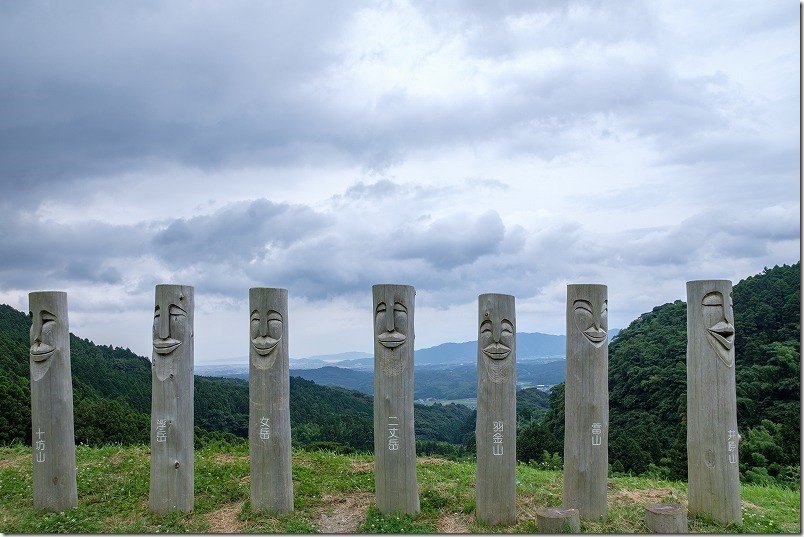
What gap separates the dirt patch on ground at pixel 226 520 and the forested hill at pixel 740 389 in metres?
10.1

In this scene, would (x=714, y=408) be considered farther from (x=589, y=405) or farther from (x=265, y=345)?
(x=265, y=345)

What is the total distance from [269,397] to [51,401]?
3.17m

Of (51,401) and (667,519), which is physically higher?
(51,401)

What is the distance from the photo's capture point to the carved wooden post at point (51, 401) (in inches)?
342

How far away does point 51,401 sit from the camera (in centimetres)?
870

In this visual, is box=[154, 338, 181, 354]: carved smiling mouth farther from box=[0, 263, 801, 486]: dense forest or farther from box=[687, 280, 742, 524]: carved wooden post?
box=[687, 280, 742, 524]: carved wooden post

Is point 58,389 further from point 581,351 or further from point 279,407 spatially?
point 581,351

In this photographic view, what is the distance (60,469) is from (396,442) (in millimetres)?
4854

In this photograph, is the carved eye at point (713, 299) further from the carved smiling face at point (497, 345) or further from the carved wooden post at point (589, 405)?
the carved smiling face at point (497, 345)

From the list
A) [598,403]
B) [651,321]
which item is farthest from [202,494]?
[651,321]

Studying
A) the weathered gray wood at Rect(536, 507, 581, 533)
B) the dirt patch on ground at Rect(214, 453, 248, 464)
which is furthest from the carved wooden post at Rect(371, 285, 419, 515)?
the dirt patch on ground at Rect(214, 453, 248, 464)

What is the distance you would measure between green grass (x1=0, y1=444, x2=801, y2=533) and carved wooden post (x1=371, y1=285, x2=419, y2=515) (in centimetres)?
41

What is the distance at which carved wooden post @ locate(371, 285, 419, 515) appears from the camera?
8.15 m

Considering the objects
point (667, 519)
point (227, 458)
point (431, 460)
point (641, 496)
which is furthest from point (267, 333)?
point (641, 496)
